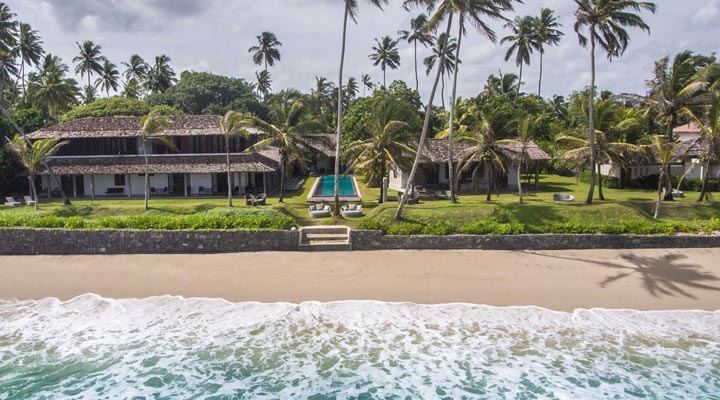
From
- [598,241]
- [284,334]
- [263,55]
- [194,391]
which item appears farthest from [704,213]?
[263,55]

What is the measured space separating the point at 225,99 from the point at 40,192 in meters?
35.5

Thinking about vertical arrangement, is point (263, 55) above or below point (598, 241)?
above

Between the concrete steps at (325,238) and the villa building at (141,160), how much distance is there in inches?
477

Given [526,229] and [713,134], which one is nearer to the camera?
[526,229]

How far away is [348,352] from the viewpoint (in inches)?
492

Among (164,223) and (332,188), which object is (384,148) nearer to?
(164,223)

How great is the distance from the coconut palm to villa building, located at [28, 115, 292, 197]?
3700 centimetres

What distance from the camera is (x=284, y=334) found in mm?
13383

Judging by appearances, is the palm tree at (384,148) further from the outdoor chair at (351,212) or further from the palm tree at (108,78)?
the palm tree at (108,78)

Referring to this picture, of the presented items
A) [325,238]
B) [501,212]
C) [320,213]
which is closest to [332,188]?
[320,213]

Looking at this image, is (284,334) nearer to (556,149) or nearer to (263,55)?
(556,149)

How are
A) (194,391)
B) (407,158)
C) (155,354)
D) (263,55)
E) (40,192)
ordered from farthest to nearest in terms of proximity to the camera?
(263,55)
(40,192)
(407,158)
(155,354)
(194,391)

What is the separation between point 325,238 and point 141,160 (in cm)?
1959

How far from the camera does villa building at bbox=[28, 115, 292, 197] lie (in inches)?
1298
